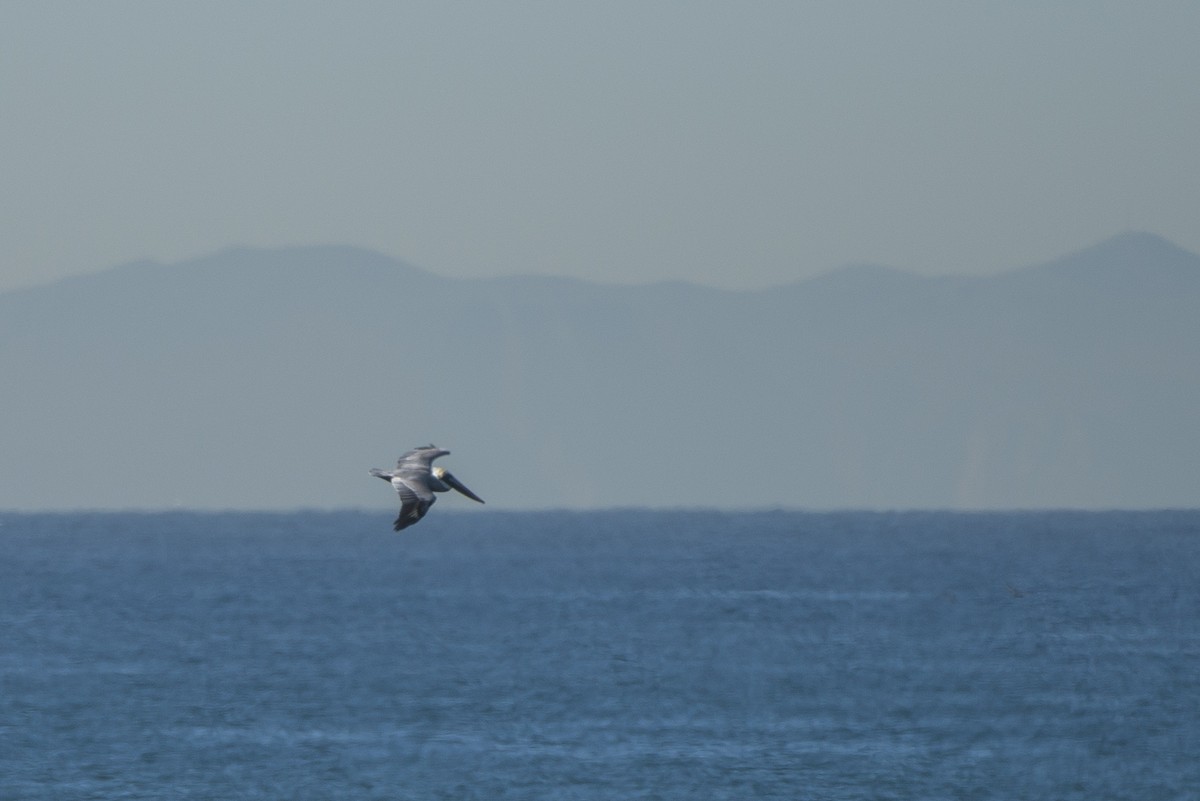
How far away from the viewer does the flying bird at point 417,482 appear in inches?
940

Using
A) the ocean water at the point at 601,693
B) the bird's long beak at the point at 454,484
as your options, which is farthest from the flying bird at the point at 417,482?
the ocean water at the point at 601,693

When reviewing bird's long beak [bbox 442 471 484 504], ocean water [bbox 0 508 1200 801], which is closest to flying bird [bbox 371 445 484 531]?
bird's long beak [bbox 442 471 484 504]

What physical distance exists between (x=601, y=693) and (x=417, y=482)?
46.5 meters

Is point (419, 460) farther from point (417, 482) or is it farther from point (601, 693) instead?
point (601, 693)

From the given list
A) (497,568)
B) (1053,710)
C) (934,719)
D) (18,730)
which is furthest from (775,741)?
(497,568)

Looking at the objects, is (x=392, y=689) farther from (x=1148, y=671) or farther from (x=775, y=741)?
(x=1148, y=671)

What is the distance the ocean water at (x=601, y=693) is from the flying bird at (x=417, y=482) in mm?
24198

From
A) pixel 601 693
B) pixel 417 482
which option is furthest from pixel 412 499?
pixel 601 693

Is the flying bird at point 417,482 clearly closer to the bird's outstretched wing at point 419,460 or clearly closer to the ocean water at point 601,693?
the bird's outstretched wing at point 419,460

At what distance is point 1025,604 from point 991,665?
38487 mm

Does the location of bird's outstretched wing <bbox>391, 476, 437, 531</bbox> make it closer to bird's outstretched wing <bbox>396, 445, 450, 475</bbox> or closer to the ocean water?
bird's outstretched wing <bbox>396, 445, 450, 475</bbox>

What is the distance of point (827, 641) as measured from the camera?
9162cm

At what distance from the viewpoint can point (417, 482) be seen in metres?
25.0

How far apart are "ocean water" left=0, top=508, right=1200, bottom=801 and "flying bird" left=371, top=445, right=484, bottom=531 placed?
24198 mm
